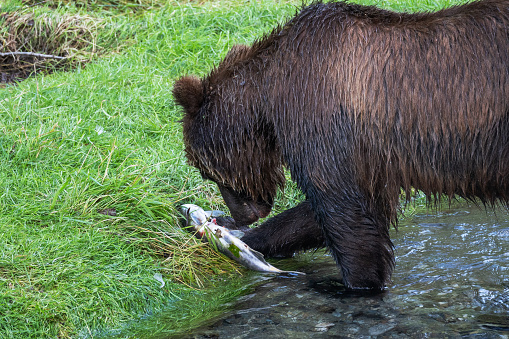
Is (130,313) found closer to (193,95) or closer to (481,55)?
(193,95)

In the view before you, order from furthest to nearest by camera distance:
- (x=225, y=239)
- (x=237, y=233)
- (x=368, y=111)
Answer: (x=237, y=233), (x=225, y=239), (x=368, y=111)

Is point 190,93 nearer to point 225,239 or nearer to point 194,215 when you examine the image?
point 194,215

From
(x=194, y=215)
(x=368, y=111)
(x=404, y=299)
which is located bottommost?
(x=404, y=299)

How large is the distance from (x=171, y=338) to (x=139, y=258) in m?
0.98

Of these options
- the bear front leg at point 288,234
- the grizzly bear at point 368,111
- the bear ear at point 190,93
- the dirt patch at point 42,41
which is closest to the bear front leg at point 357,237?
the grizzly bear at point 368,111

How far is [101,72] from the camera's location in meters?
7.33

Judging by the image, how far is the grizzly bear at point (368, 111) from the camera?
3551mm

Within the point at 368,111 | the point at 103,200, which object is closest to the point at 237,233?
the point at 103,200

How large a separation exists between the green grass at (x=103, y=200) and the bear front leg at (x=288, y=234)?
Answer: 39cm

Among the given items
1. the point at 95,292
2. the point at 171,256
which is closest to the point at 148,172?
the point at 171,256

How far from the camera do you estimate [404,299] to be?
406 cm

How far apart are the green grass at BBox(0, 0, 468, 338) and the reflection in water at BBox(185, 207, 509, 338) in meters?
0.36

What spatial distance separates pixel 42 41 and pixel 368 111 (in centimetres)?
653

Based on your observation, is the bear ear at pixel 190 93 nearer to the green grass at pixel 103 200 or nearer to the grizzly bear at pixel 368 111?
the grizzly bear at pixel 368 111
